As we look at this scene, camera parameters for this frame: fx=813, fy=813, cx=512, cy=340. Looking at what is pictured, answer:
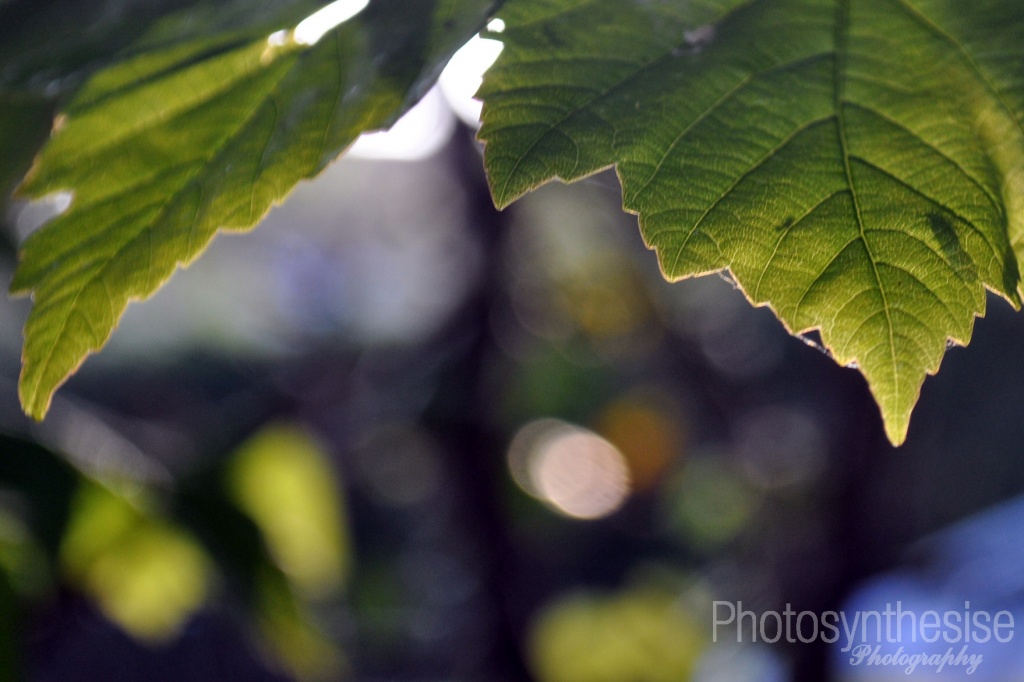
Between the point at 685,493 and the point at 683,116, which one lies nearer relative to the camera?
the point at 683,116

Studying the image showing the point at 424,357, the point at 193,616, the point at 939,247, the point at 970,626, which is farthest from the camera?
the point at 193,616

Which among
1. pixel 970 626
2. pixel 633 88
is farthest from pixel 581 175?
pixel 970 626

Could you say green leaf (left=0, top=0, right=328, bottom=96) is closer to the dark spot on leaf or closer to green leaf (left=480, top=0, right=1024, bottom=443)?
green leaf (left=480, top=0, right=1024, bottom=443)

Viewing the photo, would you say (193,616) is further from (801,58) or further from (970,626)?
(801,58)

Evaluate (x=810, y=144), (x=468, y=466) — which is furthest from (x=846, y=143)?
(x=468, y=466)

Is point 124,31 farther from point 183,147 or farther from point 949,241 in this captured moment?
point 949,241

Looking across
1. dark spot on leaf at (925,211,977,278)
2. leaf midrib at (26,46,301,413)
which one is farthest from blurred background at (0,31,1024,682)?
dark spot on leaf at (925,211,977,278)

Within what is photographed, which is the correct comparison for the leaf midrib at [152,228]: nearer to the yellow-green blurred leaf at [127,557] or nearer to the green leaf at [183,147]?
the green leaf at [183,147]
